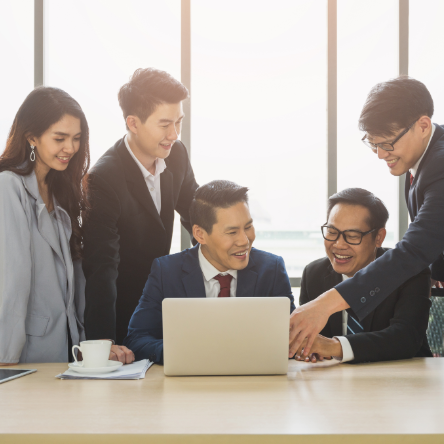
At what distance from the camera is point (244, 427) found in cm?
94

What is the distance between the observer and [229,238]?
78.7 inches

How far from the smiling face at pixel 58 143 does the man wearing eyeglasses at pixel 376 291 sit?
117 centimetres

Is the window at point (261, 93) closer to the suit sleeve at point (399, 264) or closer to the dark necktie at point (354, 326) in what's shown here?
the dark necktie at point (354, 326)

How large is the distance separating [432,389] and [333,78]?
256cm

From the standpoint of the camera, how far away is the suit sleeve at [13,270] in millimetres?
1657

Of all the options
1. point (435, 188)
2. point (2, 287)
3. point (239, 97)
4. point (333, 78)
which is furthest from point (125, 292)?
point (333, 78)

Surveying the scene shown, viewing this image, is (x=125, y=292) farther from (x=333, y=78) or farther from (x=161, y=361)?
(x=333, y=78)

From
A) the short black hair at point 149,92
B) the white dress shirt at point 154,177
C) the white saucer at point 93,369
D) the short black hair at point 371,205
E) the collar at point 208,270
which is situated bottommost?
the white saucer at point 93,369

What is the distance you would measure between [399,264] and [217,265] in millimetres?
736

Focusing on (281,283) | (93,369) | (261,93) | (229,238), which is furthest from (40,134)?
(261,93)

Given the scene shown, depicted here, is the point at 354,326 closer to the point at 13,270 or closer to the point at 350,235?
the point at 350,235

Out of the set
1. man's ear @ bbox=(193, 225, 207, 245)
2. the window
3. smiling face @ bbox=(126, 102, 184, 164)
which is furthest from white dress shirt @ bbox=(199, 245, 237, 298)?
the window

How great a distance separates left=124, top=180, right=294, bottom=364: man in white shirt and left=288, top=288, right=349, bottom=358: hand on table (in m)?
0.33

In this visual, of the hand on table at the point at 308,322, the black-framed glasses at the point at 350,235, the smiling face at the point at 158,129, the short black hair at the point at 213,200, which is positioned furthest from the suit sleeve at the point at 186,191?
the hand on table at the point at 308,322
